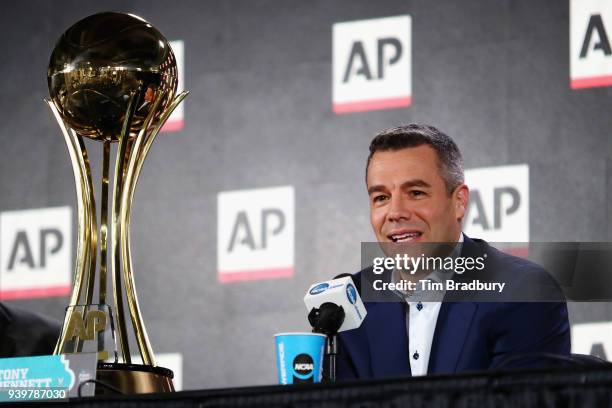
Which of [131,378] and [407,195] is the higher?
[407,195]

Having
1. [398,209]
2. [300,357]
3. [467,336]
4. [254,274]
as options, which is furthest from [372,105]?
[300,357]

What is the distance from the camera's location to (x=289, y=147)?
3.76 meters

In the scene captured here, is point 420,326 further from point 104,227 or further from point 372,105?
point 372,105

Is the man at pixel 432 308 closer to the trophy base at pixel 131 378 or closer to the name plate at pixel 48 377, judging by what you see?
the trophy base at pixel 131 378

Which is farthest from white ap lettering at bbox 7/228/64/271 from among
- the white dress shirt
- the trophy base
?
the trophy base

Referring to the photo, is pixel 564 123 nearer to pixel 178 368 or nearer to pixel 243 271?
pixel 243 271

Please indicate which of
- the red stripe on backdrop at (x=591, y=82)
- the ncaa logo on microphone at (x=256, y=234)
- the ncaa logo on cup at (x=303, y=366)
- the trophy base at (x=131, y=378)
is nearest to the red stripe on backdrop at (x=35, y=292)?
the ncaa logo on microphone at (x=256, y=234)

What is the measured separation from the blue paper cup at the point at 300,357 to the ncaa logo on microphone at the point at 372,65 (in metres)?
2.27

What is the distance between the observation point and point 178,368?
3736 mm

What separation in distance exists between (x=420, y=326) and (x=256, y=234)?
1.88m

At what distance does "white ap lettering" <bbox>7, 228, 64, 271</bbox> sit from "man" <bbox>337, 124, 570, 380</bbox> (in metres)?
2.24

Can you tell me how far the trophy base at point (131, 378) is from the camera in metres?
1.52

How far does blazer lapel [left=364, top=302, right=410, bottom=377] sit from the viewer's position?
179 cm

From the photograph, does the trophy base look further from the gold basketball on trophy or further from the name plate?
the gold basketball on trophy
